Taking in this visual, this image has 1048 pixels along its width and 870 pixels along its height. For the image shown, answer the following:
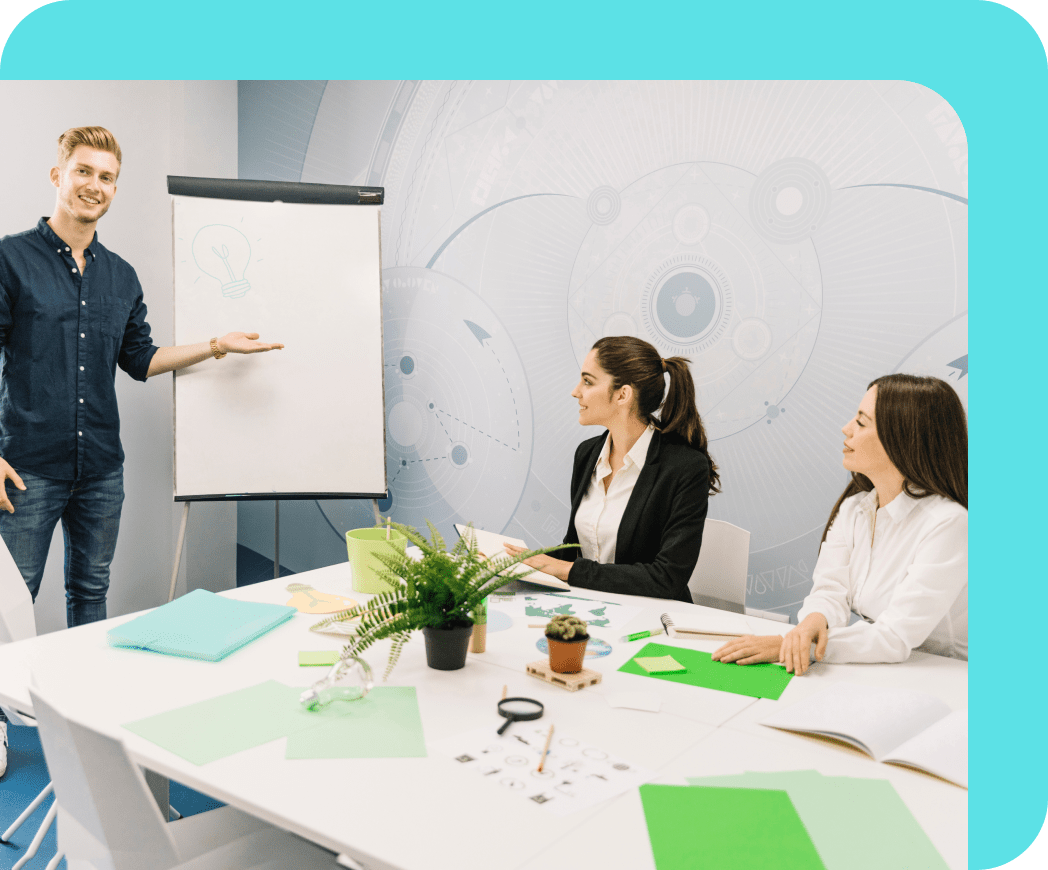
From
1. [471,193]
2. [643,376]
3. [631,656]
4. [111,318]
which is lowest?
[631,656]

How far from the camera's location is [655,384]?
7.29 ft

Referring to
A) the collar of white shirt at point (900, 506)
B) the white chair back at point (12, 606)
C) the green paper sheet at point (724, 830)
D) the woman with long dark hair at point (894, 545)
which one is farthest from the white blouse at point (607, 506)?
the white chair back at point (12, 606)

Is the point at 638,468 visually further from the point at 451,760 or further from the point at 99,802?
the point at 99,802

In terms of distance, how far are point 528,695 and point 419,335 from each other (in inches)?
96.3

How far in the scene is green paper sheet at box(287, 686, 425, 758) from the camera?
3.34 ft

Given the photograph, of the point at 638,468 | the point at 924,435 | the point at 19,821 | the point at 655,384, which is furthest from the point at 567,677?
the point at 19,821

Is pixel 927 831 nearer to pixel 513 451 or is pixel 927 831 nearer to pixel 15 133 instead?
pixel 513 451

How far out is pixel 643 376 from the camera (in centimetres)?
220

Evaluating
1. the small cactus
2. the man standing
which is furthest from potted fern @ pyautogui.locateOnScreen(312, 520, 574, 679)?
the man standing

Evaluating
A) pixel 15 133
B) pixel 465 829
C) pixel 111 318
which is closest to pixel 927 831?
pixel 465 829

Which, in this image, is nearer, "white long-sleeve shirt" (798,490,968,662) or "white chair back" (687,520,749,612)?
"white long-sleeve shirt" (798,490,968,662)

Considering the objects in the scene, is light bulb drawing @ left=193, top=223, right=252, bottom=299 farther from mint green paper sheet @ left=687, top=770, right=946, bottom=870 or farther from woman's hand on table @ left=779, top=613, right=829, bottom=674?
mint green paper sheet @ left=687, top=770, right=946, bottom=870

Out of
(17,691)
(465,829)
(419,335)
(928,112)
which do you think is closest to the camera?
(465,829)

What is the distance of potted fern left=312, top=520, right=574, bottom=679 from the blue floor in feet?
3.07
